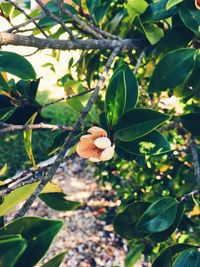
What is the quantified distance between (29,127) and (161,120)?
353mm

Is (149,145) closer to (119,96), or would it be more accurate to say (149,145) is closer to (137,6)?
(119,96)

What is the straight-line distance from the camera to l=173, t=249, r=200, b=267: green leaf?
0.97 metres

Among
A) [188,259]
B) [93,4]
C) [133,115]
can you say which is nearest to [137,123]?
[133,115]

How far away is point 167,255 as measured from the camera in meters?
1.09

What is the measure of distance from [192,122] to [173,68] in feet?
0.67

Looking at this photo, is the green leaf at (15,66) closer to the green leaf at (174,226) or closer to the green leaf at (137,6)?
the green leaf at (137,6)

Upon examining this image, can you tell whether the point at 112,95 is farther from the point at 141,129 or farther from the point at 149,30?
the point at 149,30

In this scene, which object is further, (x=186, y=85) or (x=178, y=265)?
(x=186, y=85)

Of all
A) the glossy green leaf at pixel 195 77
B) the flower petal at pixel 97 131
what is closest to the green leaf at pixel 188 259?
the flower petal at pixel 97 131

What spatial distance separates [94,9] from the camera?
1440 millimetres

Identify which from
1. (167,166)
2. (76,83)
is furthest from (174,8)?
(167,166)

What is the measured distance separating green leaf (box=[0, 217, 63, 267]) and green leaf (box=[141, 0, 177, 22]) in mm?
884

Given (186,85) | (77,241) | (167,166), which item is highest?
(186,85)

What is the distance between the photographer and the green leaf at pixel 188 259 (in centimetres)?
97
